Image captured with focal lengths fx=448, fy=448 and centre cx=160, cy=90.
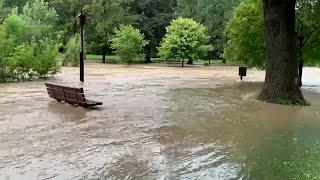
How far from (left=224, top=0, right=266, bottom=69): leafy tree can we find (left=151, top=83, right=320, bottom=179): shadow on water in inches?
365

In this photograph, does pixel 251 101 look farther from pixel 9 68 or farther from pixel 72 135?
pixel 9 68

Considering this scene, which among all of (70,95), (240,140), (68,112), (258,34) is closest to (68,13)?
(258,34)

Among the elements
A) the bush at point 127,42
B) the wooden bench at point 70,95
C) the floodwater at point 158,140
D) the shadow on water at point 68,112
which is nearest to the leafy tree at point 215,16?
the bush at point 127,42

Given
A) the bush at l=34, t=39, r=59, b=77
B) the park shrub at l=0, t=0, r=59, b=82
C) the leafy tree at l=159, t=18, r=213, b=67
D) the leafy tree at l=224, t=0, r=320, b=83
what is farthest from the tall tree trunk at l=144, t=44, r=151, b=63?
the bush at l=34, t=39, r=59, b=77

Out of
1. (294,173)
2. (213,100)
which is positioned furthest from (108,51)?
(294,173)

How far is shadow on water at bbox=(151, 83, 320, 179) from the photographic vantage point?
8.02 metres

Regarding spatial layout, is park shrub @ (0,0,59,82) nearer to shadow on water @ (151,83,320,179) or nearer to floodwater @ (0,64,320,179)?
floodwater @ (0,64,320,179)

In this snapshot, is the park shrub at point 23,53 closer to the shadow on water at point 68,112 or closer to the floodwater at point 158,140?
the floodwater at point 158,140

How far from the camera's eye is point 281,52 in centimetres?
1809

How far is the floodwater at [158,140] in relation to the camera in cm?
789

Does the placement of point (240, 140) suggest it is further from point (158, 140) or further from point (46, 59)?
point (46, 59)

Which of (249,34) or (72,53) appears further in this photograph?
(72,53)

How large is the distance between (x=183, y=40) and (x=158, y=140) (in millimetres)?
37820

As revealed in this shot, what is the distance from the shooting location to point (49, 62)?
1118 inches
